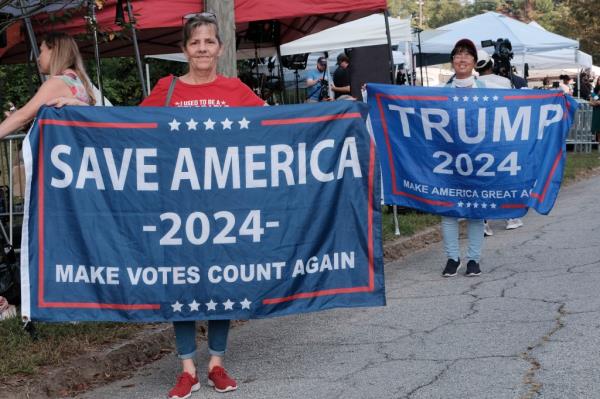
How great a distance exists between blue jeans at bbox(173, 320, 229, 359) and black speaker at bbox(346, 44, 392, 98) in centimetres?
737

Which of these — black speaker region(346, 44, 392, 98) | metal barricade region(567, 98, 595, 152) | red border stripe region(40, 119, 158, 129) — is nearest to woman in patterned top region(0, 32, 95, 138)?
red border stripe region(40, 119, 158, 129)

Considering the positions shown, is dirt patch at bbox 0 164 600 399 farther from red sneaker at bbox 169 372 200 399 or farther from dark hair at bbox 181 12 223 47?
dark hair at bbox 181 12 223 47

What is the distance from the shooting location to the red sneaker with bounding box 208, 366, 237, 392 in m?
5.10

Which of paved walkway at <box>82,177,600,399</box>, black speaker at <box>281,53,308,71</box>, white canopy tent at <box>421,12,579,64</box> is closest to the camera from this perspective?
paved walkway at <box>82,177,600,399</box>

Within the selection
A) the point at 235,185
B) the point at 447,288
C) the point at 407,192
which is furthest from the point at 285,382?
the point at 407,192

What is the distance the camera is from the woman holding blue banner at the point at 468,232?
8180mm

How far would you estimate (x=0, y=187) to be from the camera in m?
8.74

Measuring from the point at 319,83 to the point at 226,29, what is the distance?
38.8ft

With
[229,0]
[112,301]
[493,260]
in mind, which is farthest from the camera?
[493,260]

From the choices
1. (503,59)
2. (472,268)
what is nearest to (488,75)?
(472,268)

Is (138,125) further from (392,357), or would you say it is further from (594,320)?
(594,320)

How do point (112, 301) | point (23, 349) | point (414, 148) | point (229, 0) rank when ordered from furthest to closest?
1. point (414, 148)
2. point (229, 0)
3. point (23, 349)
4. point (112, 301)

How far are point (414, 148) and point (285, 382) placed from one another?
11.3ft

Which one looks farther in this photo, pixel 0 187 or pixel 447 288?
pixel 0 187
